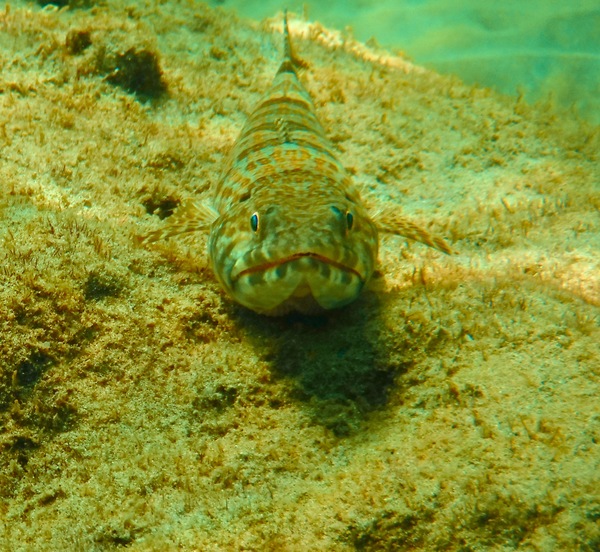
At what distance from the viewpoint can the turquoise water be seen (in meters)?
6.87

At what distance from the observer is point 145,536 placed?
2184mm

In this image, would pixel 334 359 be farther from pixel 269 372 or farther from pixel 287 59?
pixel 287 59

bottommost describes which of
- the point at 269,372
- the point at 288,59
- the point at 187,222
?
the point at 269,372

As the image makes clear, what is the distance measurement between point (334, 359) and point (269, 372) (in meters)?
0.40

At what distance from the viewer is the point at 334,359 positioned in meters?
2.86

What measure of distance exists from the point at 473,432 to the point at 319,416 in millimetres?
809

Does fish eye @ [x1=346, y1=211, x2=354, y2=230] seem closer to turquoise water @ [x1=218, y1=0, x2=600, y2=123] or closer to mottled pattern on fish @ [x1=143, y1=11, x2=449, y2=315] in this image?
mottled pattern on fish @ [x1=143, y1=11, x2=449, y2=315]

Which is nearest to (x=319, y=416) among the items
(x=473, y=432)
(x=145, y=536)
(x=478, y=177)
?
(x=473, y=432)

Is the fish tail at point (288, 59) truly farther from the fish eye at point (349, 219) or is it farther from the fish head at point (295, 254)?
the fish eye at point (349, 219)

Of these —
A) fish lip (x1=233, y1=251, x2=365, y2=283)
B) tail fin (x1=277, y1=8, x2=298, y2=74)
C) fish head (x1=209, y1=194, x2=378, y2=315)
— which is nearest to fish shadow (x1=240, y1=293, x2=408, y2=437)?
fish head (x1=209, y1=194, x2=378, y2=315)

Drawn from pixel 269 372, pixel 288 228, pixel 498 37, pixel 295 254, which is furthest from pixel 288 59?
pixel 269 372

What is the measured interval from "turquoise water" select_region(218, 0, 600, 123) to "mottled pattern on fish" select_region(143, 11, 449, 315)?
4.35 metres

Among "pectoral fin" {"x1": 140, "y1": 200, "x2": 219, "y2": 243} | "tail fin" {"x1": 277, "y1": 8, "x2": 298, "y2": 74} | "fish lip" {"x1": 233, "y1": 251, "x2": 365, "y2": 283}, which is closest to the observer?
"fish lip" {"x1": 233, "y1": 251, "x2": 365, "y2": 283}

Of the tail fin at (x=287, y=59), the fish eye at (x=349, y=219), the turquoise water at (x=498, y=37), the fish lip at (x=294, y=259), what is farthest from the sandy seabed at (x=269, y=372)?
the turquoise water at (x=498, y=37)
